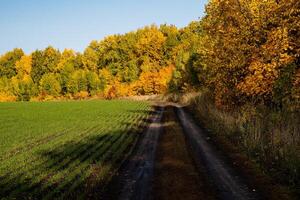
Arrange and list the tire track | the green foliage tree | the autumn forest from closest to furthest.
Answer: the tire track, the autumn forest, the green foliage tree

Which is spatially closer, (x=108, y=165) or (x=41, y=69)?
(x=108, y=165)

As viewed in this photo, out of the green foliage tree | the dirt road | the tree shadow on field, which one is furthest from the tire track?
the green foliage tree

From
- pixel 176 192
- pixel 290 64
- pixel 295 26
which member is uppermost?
pixel 295 26

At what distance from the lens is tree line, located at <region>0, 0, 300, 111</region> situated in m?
16.8

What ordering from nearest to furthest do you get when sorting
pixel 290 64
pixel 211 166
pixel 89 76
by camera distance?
pixel 211 166 < pixel 290 64 < pixel 89 76

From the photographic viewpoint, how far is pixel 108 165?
13.8m

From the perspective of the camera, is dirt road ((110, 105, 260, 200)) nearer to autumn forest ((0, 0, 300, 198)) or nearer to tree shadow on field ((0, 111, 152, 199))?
tree shadow on field ((0, 111, 152, 199))

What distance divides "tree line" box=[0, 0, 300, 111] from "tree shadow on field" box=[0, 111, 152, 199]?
767 centimetres

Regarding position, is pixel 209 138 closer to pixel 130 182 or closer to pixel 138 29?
pixel 130 182

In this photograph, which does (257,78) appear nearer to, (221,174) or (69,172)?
(221,174)

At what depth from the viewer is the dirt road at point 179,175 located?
1002 cm

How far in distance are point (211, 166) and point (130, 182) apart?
343 cm

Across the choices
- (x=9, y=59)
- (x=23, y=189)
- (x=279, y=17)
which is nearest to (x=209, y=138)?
(x=279, y=17)

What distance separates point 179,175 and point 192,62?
45634 mm
